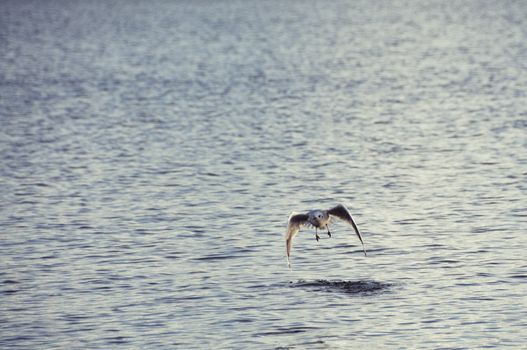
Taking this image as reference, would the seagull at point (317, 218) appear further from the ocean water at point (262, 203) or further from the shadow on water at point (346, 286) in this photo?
the ocean water at point (262, 203)

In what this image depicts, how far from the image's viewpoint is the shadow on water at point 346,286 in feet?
89.5

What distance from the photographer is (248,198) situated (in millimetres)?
38156

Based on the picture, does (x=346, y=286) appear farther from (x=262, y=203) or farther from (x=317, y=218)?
(x=262, y=203)

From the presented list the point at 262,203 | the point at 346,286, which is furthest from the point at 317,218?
the point at 262,203

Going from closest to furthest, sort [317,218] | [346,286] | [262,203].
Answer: [317,218], [346,286], [262,203]

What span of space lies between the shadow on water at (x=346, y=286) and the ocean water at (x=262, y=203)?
8 centimetres

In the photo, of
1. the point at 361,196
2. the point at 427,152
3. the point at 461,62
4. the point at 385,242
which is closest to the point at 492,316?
the point at 385,242

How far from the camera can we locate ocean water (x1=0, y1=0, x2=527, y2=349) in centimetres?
2534

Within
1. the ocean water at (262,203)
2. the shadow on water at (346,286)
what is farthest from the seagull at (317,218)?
the ocean water at (262,203)

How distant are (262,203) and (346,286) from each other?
10.2m

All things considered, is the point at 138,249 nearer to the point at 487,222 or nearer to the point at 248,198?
the point at 248,198

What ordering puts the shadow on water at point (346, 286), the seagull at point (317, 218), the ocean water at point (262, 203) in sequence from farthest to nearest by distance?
the shadow on water at point (346, 286) → the seagull at point (317, 218) → the ocean water at point (262, 203)

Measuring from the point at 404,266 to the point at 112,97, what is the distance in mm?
42035

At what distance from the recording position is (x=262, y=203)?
3738 cm
